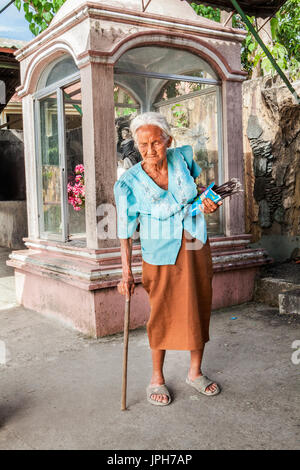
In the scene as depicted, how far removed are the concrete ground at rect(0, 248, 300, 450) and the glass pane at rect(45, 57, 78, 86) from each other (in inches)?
111

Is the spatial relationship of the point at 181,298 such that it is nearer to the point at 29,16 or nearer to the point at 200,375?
the point at 200,375

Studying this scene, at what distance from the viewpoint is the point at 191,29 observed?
499 cm

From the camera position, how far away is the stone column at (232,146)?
5.36 m

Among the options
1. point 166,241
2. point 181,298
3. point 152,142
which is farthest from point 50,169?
point 181,298

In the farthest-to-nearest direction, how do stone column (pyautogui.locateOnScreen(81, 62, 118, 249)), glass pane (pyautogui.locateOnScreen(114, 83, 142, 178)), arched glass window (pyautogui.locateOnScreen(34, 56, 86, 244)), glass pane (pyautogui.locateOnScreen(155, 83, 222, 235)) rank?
Answer: glass pane (pyautogui.locateOnScreen(114, 83, 142, 178)), glass pane (pyautogui.locateOnScreen(155, 83, 222, 235)), arched glass window (pyautogui.locateOnScreen(34, 56, 86, 244)), stone column (pyautogui.locateOnScreen(81, 62, 118, 249))

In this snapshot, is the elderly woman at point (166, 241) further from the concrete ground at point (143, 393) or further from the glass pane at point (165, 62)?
the glass pane at point (165, 62)

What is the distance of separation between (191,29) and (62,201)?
2.37m

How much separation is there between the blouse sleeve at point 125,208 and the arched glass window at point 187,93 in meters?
2.36

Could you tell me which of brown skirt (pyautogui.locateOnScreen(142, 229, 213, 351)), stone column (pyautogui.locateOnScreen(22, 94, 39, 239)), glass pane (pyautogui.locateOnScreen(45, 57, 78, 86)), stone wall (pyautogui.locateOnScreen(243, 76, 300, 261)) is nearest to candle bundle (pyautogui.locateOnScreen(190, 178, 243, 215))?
brown skirt (pyautogui.locateOnScreen(142, 229, 213, 351))

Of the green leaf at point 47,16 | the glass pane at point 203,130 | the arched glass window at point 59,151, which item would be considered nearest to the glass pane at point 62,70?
the arched glass window at point 59,151

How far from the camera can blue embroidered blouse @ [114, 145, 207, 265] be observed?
119 inches

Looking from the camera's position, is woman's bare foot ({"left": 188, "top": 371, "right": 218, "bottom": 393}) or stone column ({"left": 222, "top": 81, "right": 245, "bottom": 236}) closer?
woman's bare foot ({"left": 188, "top": 371, "right": 218, "bottom": 393})

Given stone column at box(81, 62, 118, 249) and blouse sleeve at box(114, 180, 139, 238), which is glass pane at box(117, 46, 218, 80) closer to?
stone column at box(81, 62, 118, 249)
